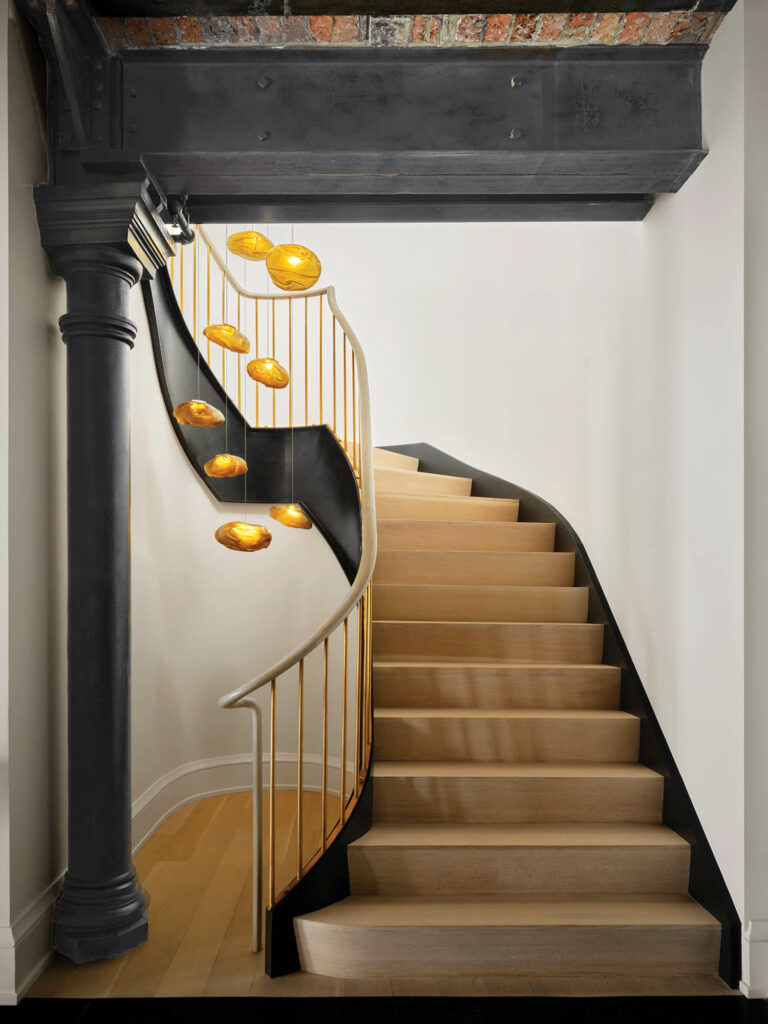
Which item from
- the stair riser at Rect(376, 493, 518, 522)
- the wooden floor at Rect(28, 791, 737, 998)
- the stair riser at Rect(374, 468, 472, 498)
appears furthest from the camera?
the stair riser at Rect(374, 468, 472, 498)

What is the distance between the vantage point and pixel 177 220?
292 centimetres

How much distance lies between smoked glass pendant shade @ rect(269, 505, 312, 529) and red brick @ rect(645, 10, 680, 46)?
7.81ft

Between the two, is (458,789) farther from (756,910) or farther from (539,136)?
(539,136)

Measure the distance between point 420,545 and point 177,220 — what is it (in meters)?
2.11

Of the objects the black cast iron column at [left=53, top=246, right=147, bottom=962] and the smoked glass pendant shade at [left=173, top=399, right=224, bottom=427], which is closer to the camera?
the black cast iron column at [left=53, top=246, right=147, bottom=962]

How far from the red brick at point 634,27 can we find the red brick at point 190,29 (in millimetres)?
1297

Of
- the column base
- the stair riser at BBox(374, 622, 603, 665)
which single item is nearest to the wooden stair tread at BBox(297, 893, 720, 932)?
the column base

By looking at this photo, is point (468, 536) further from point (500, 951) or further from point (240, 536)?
point (500, 951)

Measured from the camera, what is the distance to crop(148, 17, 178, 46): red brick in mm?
2430

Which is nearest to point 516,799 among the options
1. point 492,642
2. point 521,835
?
point 521,835

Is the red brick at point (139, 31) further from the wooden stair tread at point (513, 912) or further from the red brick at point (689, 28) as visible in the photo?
the wooden stair tread at point (513, 912)

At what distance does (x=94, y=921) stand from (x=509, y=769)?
152 centimetres

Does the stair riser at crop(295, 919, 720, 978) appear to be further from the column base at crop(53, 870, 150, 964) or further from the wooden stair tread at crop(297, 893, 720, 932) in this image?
the column base at crop(53, 870, 150, 964)
